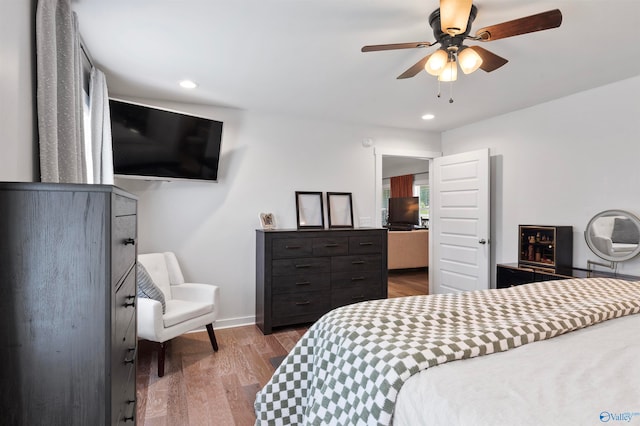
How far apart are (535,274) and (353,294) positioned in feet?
5.74

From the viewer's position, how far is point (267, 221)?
12.1 ft

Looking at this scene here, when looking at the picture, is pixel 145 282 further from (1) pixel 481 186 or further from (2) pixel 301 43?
(1) pixel 481 186

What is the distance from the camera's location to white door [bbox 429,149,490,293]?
12.7ft

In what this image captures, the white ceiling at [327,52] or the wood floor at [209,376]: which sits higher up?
the white ceiling at [327,52]

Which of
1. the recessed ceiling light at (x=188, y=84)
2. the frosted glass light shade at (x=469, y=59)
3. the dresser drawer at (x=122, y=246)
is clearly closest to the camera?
the dresser drawer at (x=122, y=246)

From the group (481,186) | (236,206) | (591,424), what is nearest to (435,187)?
(481,186)

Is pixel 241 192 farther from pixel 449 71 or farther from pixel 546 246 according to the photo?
pixel 546 246

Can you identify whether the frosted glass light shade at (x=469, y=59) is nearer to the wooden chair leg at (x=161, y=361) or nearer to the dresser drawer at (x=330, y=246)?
the dresser drawer at (x=330, y=246)

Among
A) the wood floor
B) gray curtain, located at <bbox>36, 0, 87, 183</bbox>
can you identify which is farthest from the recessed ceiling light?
the wood floor

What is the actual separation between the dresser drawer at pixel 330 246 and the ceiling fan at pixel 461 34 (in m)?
1.91

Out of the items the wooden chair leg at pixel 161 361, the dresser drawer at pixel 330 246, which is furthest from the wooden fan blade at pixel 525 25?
the wooden chair leg at pixel 161 361

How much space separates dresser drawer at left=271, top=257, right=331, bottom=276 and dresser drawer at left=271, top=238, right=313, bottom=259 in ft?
0.17

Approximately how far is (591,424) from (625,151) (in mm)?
3068

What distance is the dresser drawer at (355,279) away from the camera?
3640 millimetres
